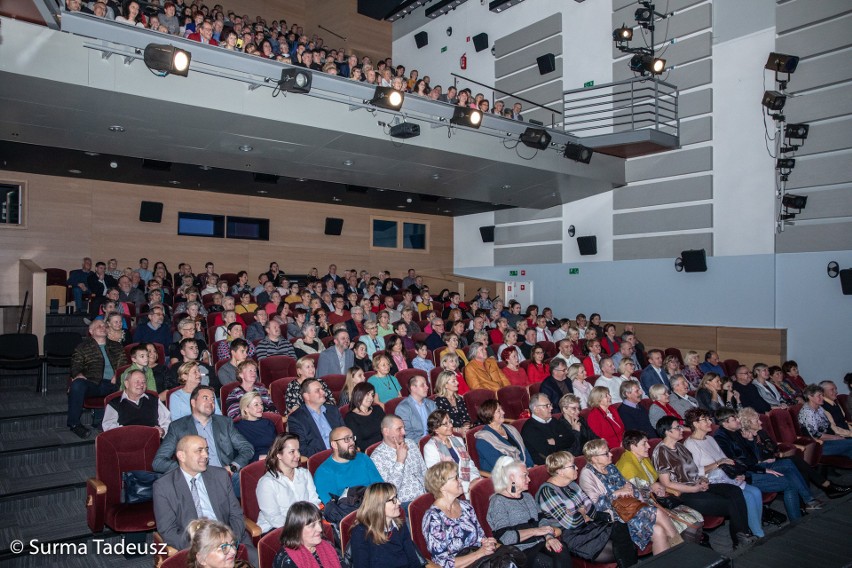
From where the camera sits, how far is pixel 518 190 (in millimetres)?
9688

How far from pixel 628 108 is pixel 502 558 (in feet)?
26.4

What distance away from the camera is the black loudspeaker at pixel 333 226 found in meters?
11.5

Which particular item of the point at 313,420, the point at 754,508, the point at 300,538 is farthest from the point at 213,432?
the point at 754,508

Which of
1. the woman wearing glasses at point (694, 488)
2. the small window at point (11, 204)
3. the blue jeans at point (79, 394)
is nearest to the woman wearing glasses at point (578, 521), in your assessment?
the woman wearing glasses at point (694, 488)

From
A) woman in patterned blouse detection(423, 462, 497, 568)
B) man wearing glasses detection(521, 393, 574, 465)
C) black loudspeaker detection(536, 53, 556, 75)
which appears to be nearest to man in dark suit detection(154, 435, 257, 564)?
woman in patterned blouse detection(423, 462, 497, 568)

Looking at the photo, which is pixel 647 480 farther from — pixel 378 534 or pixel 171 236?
pixel 171 236

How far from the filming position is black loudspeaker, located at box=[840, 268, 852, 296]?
707 cm

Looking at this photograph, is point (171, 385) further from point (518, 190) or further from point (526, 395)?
point (518, 190)

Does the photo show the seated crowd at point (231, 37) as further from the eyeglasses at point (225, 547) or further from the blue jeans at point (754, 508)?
the blue jeans at point (754, 508)

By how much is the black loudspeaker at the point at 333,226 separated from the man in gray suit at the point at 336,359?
21.2 feet

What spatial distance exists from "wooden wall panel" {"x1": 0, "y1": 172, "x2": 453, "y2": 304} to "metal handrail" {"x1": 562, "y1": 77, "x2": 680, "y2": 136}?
438 cm

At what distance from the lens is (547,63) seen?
33.4 ft

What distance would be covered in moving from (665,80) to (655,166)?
4.18 feet

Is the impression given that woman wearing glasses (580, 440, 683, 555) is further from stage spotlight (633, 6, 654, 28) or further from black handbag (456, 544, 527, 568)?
stage spotlight (633, 6, 654, 28)
